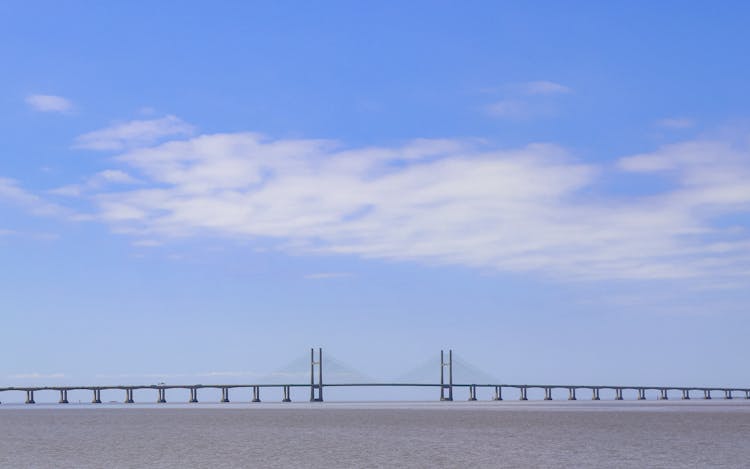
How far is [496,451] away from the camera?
110 ft

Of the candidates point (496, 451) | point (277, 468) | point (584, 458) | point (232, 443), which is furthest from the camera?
point (232, 443)

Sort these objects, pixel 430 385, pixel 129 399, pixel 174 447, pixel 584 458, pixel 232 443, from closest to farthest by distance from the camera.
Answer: pixel 584 458
pixel 174 447
pixel 232 443
pixel 129 399
pixel 430 385

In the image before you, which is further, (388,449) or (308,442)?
(308,442)

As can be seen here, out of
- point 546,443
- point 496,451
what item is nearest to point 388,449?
point 496,451

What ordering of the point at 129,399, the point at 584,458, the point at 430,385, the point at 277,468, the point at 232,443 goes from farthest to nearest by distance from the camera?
the point at 430,385 → the point at 129,399 → the point at 232,443 → the point at 584,458 → the point at 277,468

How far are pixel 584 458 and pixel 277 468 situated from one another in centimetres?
822

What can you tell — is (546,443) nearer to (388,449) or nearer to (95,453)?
(388,449)

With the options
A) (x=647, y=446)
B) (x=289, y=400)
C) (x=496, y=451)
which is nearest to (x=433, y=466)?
(x=496, y=451)

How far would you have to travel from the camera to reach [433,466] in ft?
90.8

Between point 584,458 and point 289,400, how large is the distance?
513ft

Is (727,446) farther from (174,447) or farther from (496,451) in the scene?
(174,447)

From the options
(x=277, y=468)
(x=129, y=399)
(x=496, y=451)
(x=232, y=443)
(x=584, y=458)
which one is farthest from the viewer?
(x=129, y=399)

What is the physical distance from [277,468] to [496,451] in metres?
8.75

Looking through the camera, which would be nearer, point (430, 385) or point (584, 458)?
point (584, 458)
